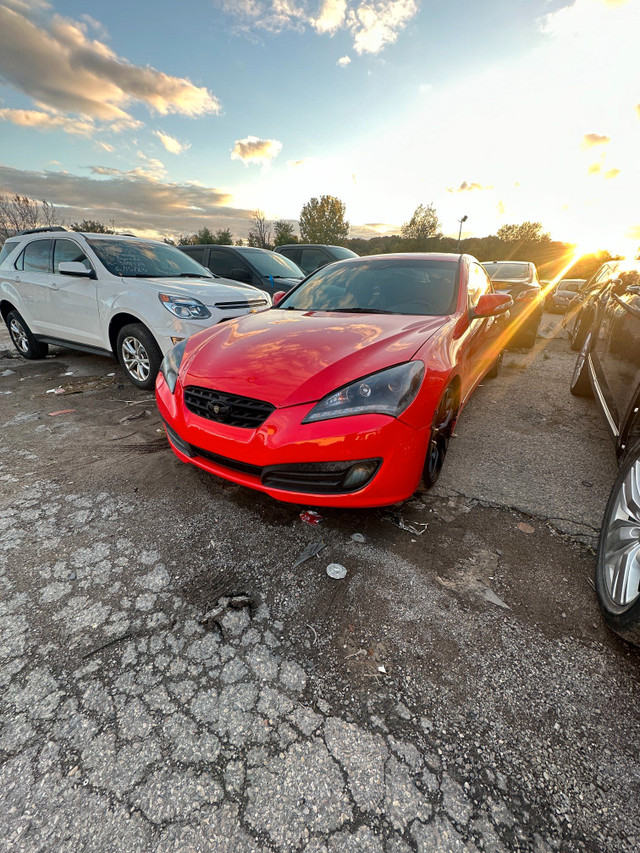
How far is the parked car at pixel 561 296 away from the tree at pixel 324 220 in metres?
39.2

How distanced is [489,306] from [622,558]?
1.99 metres

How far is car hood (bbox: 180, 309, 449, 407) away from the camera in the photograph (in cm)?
194

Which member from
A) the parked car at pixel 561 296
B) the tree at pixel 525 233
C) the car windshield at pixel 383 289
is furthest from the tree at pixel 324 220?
the car windshield at pixel 383 289

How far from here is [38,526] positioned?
7.09ft

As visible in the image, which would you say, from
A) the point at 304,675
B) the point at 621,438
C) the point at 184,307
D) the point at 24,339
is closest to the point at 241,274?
the point at 184,307

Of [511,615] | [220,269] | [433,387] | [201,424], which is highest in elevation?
[220,269]

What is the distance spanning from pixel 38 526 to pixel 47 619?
2.50ft

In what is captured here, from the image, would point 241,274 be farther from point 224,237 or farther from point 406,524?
point 224,237

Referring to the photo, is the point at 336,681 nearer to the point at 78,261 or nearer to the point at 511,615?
the point at 511,615

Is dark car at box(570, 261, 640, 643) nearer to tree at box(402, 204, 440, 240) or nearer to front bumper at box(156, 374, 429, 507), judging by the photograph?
front bumper at box(156, 374, 429, 507)

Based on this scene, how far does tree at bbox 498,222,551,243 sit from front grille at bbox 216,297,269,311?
53.6 m

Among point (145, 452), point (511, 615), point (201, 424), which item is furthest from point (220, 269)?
point (511, 615)

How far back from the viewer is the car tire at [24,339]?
5.62 metres

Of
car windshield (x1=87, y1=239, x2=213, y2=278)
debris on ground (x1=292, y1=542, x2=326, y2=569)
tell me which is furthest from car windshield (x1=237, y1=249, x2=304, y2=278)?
debris on ground (x1=292, y1=542, x2=326, y2=569)
